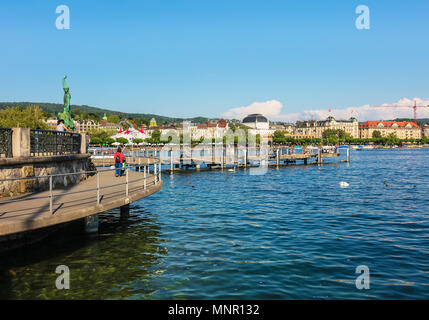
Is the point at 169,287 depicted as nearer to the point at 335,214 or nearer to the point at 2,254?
the point at 2,254

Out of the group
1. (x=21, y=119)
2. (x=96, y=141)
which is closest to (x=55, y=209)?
(x=21, y=119)

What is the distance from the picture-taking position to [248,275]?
11.5m

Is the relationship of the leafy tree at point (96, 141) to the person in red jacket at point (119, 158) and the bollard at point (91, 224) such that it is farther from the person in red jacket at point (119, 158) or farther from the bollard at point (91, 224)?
the bollard at point (91, 224)

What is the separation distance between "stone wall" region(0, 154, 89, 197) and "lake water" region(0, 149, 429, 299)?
2.30 metres

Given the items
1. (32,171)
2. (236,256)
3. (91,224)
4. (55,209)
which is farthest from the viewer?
(91,224)

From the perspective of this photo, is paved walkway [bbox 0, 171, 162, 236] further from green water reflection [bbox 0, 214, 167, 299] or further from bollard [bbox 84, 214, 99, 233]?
green water reflection [bbox 0, 214, 167, 299]

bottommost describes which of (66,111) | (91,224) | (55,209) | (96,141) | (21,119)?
(91,224)

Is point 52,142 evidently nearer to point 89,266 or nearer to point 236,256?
point 89,266

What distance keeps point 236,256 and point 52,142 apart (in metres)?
10.1

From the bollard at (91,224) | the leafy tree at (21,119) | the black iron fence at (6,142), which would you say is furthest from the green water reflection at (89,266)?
the leafy tree at (21,119)

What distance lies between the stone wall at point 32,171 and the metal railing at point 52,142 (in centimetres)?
63

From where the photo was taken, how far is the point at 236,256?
13508 mm

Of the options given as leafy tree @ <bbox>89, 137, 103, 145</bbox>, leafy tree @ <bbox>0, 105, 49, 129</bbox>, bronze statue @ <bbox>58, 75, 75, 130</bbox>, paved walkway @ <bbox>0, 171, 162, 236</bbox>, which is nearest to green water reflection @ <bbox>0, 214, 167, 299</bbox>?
paved walkway @ <bbox>0, 171, 162, 236</bbox>
